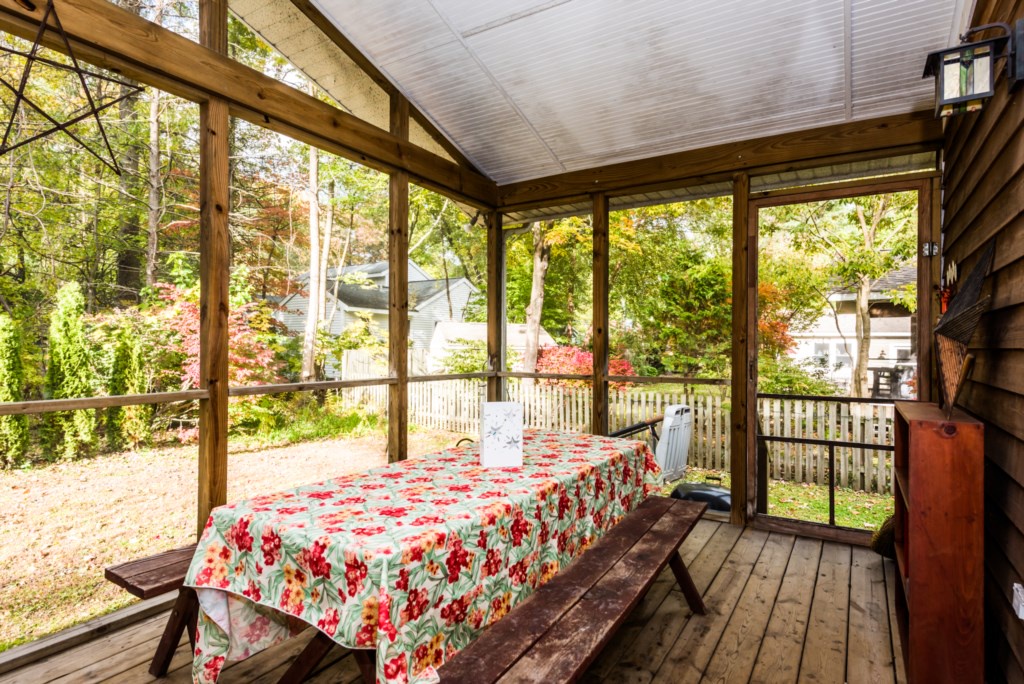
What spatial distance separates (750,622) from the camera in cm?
240

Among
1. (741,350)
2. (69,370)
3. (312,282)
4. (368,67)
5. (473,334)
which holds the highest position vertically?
(368,67)

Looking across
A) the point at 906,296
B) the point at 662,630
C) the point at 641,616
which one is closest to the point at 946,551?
the point at 662,630

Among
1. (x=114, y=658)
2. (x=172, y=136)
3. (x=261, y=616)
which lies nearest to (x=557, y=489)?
(x=261, y=616)

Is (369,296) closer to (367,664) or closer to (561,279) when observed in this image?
(561,279)

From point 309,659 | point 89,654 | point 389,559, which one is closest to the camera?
point 389,559

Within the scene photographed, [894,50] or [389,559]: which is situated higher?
[894,50]

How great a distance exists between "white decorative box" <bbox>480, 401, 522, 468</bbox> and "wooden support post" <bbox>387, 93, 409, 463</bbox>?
152cm

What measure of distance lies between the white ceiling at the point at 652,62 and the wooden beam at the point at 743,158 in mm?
66

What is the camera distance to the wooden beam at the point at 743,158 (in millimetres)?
3207

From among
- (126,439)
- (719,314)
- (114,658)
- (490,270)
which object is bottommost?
(114,658)

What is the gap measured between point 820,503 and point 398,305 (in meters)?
2.96

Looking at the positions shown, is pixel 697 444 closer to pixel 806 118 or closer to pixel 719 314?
pixel 719 314

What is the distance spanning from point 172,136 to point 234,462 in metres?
2.17

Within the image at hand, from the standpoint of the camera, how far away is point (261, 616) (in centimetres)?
171
